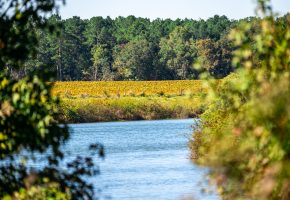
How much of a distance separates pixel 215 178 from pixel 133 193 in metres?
16.9

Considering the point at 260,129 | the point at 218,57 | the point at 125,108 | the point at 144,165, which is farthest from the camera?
the point at 218,57

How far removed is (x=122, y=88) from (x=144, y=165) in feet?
202

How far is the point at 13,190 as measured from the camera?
10.1m

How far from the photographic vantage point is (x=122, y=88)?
9562 cm

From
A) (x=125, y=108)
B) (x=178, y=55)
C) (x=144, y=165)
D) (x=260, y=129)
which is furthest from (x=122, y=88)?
(x=260, y=129)

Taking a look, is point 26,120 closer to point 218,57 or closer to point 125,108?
point 125,108

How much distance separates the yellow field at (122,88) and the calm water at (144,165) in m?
31.5

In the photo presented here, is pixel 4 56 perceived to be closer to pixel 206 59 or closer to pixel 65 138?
pixel 65 138

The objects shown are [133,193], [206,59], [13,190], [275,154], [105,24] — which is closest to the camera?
[275,154]

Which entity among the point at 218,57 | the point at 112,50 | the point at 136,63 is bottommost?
the point at 136,63

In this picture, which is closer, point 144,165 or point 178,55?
point 144,165

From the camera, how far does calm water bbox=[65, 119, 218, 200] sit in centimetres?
2628

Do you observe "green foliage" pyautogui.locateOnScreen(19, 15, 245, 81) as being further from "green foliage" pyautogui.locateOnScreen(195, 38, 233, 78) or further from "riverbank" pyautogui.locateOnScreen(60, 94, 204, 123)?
"riverbank" pyautogui.locateOnScreen(60, 94, 204, 123)

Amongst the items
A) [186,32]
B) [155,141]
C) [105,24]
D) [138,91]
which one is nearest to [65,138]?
[155,141]
